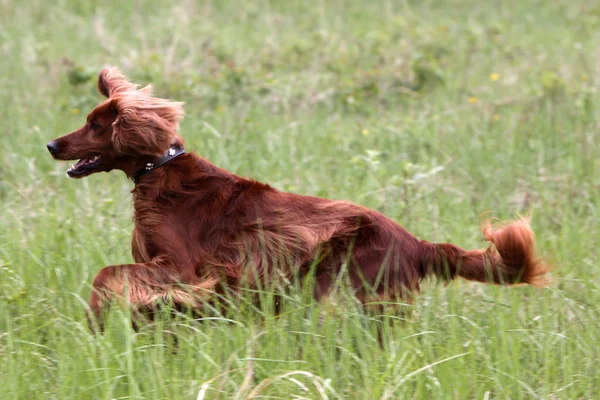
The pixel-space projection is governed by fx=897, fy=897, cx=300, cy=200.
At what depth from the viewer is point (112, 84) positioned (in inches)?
152

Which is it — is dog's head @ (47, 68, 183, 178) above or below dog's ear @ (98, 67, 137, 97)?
below

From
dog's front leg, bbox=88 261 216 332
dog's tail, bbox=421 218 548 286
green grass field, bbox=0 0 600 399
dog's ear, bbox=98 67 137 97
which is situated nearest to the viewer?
green grass field, bbox=0 0 600 399

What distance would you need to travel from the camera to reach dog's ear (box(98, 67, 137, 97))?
3.80 metres

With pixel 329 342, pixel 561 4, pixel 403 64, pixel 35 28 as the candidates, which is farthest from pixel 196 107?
pixel 561 4

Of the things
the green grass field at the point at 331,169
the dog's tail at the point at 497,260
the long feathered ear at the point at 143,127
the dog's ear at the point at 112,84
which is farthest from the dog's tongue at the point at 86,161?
the dog's tail at the point at 497,260

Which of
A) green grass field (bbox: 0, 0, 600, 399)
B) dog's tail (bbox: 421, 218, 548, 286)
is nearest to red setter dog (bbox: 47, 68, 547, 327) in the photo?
dog's tail (bbox: 421, 218, 548, 286)

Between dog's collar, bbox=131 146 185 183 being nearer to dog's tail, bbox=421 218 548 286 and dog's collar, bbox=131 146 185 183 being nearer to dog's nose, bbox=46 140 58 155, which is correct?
dog's nose, bbox=46 140 58 155

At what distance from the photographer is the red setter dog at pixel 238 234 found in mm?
3410

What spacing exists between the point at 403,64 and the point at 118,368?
16.4 ft

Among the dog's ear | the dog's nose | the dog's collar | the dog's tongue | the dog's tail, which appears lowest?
the dog's tail

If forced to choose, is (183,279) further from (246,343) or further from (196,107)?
(196,107)

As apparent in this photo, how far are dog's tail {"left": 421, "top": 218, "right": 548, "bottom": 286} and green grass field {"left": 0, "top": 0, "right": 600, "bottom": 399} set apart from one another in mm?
130

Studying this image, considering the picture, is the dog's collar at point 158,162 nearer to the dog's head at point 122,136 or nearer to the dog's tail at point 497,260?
the dog's head at point 122,136

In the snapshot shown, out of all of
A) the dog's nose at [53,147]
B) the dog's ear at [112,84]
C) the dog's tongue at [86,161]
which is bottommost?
the dog's tongue at [86,161]
